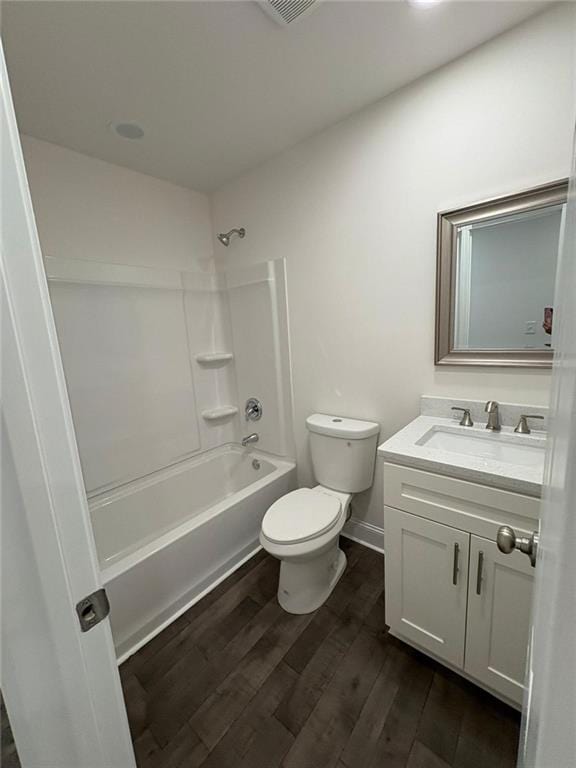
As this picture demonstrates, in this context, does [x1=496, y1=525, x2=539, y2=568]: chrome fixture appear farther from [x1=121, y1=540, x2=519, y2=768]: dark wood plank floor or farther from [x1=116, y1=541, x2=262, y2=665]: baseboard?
[x1=116, y1=541, x2=262, y2=665]: baseboard

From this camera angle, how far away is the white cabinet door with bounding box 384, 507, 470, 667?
1123 millimetres

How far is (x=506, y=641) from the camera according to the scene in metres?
1.05

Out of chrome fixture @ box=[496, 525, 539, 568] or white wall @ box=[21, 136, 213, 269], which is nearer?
chrome fixture @ box=[496, 525, 539, 568]

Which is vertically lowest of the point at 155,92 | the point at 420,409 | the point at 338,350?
the point at 420,409

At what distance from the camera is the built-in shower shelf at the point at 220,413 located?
245cm

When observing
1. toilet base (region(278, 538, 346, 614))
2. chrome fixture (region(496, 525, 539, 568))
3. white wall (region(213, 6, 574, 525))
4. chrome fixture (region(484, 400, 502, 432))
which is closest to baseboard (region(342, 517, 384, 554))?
white wall (region(213, 6, 574, 525))

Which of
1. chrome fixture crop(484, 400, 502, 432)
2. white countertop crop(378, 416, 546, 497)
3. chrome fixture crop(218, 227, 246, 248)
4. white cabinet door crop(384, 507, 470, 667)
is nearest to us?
white countertop crop(378, 416, 546, 497)

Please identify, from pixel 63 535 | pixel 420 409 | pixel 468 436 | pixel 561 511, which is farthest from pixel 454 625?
pixel 63 535

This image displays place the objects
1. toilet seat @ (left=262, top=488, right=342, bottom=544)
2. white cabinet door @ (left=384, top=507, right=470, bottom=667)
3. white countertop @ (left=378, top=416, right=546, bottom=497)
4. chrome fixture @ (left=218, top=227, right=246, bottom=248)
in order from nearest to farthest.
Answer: white countertop @ (left=378, top=416, right=546, bottom=497) → white cabinet door @ (left=384, top=507, right=470, bottom=667) → toilet seat @ (left=262, top=488, right=342, bottom=544) → chrome fixture @ (left=218, top=227, right=246, bottom=248)

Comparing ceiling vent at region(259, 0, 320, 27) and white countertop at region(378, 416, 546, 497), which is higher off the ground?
ceiling vent at region(259, 0, 320, 27)

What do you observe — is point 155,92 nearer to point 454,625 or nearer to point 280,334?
point 280,334

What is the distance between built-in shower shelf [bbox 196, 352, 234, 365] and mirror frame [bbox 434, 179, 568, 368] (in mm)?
1506

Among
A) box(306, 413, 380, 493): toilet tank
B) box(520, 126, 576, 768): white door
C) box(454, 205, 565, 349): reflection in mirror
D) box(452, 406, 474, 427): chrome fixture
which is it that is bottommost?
box(306, 413, 380, 493): toilet tank

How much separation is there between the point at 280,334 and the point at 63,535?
178cm
